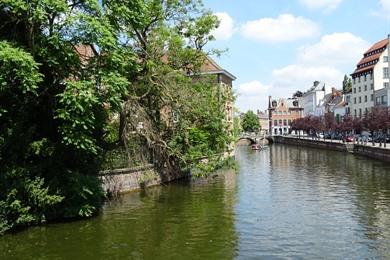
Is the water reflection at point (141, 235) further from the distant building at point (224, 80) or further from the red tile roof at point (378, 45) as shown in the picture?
the red tile roof at point (378, 45)

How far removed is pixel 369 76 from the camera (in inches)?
3740

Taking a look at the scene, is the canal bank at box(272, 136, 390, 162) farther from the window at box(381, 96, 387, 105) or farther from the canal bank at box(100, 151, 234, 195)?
the canal bank at box(100, 151, 234, 195)

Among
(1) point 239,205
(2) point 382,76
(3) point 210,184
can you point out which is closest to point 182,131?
(3) point 210,184

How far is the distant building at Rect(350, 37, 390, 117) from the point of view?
91.5 m

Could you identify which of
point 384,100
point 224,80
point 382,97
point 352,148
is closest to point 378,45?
point 382,97

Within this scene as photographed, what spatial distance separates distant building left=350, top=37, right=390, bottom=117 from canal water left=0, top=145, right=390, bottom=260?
208 feet

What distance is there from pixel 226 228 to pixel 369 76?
3286 inches

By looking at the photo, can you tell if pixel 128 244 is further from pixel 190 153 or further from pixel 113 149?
pixel 190 153

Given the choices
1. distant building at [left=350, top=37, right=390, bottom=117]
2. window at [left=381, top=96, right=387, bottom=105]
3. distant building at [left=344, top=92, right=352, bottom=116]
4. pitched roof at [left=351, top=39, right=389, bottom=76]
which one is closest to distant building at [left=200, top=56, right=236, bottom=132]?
window at [left=381, top=96, right=387, bottom=105]

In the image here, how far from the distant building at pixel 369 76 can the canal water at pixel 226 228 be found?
63.4 m

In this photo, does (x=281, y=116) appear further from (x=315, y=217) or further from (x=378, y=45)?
(x=315, y=217)

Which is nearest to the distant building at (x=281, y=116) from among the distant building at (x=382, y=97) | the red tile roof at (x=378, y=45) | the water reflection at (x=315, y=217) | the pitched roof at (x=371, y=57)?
the pitched roof at (x=371, y=57)

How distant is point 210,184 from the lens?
33.9m

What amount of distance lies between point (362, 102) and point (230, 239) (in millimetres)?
88951
